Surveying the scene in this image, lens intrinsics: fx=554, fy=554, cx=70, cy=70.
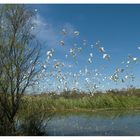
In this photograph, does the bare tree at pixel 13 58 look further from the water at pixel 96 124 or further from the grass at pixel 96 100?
the grass at pixel 96 100

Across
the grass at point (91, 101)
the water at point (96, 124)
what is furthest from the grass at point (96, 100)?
the water at point (96, 124)

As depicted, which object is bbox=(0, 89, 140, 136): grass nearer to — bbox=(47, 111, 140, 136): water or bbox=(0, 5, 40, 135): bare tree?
bbox=(47, 111, 140, 136): water

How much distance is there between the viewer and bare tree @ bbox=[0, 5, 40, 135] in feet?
32.9

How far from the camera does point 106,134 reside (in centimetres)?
→ 1030

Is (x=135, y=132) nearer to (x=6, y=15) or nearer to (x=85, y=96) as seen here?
(x=6, y=15)

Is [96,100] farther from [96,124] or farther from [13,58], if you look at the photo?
[13,58]

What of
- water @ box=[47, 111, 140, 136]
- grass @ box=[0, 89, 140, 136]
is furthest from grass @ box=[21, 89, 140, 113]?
water @ box=[47, 111, 140, 136]

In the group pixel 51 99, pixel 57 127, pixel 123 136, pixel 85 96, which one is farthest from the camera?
pixel 85 96

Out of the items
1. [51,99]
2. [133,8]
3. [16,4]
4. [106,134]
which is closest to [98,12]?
[133,8]

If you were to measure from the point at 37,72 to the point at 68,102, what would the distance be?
5.54 meters

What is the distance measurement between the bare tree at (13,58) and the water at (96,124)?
0.97m

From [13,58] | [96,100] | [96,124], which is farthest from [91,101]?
[13,58]

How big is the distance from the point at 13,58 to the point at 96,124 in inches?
110

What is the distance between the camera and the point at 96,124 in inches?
468
